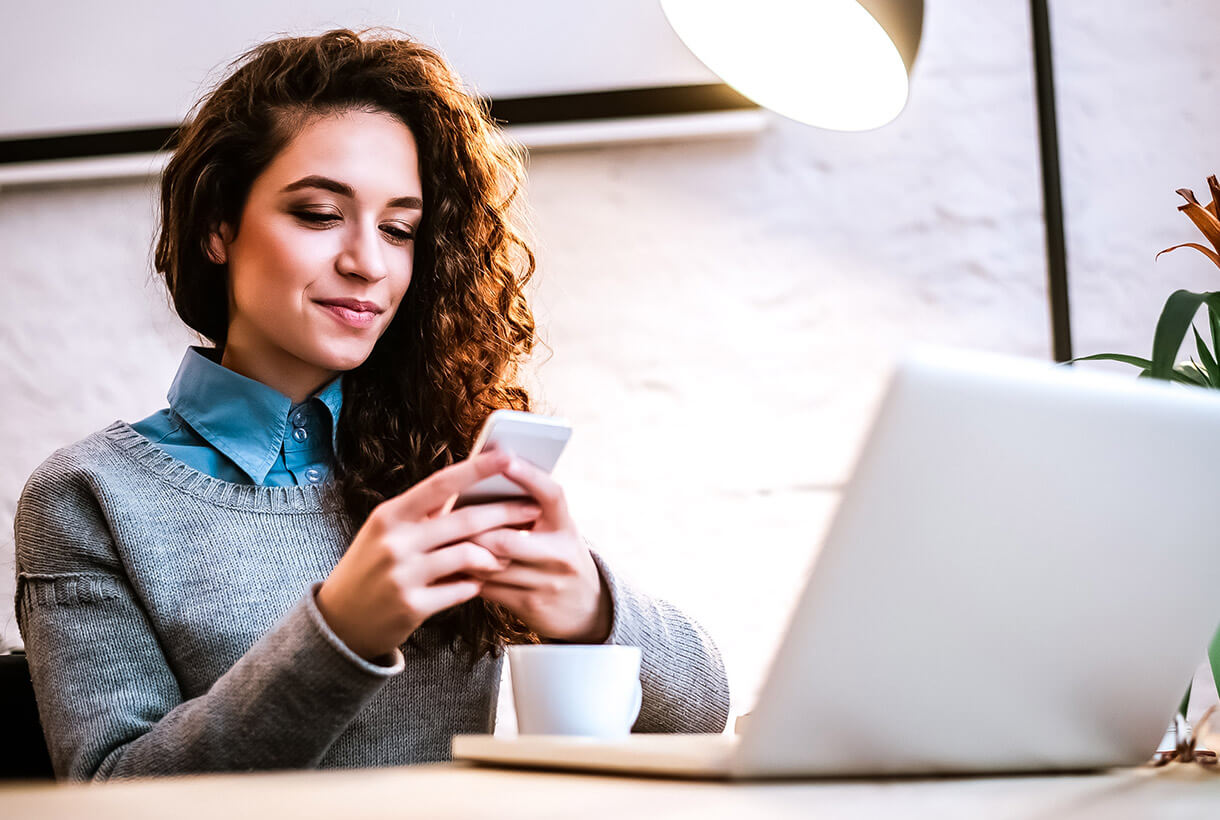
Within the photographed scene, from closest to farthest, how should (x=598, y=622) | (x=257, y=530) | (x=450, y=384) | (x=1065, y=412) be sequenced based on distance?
(x=1065, y=412) → (x=598, y=622) → (x=257, y=530) → (x=450, y=384)

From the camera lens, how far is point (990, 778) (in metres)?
0.51

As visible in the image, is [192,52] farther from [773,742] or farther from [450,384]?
[773,742]

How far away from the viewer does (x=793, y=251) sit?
1985 millimetres

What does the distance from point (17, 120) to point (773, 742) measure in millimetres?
2199

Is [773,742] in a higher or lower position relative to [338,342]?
higher

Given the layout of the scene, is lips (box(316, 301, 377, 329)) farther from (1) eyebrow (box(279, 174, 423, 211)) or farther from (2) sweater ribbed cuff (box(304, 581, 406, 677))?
(2) sweater ribbed cuff (box(304, 581, 406, 677))

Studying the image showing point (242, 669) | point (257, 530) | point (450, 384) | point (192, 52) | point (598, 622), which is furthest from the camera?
point (192, 52)

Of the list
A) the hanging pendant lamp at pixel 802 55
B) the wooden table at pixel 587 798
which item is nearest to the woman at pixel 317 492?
the wooden table at pixel 587 798

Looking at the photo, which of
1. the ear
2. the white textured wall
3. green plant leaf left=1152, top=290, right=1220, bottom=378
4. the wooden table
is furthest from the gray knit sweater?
the white textured wall

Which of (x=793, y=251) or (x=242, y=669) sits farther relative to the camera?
(x=793, y=251)

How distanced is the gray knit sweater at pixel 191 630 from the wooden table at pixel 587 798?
34cm

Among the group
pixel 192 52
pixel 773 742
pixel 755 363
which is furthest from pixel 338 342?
pixel 192 52

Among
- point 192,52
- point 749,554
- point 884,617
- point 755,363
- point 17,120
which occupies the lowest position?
point 749,554

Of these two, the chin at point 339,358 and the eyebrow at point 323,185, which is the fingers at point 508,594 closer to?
the chin at point 339,358
